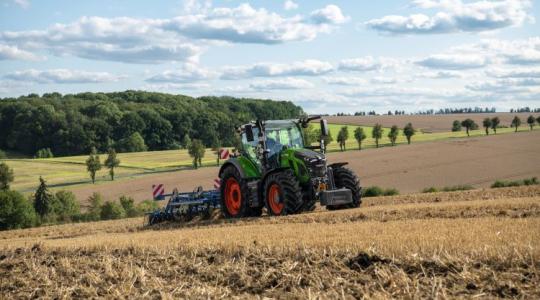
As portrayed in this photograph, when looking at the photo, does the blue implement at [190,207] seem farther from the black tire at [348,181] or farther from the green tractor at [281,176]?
the black tire at [348,181]

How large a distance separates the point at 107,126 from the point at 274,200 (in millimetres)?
64974

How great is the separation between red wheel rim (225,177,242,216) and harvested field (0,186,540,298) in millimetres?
5762

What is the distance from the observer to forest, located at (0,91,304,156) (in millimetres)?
75750

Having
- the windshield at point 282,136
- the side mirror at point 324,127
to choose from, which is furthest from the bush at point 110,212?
the side mirror at point 324,127

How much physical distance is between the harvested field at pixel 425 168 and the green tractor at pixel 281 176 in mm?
23866

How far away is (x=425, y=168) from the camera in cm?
5119

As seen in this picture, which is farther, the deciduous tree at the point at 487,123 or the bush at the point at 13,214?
the deciduous tree at the point at 487,123

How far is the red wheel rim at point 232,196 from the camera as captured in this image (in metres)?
16.4

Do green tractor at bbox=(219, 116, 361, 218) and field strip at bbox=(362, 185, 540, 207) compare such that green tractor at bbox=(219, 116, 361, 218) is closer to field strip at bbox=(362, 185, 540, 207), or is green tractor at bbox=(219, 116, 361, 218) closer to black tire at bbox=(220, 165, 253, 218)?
black tire at bbox=(220, 165, 253, 218)

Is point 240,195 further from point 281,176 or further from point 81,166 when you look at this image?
point 81,166

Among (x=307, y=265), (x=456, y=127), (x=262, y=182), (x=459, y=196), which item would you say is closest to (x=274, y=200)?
(x=262, y=182)

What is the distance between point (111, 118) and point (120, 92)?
3558cm

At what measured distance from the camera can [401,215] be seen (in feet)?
41.7

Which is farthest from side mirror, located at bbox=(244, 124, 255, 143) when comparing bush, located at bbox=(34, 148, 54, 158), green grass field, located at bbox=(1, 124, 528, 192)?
bush, located at bbox=(34, 148, 54, 158)
